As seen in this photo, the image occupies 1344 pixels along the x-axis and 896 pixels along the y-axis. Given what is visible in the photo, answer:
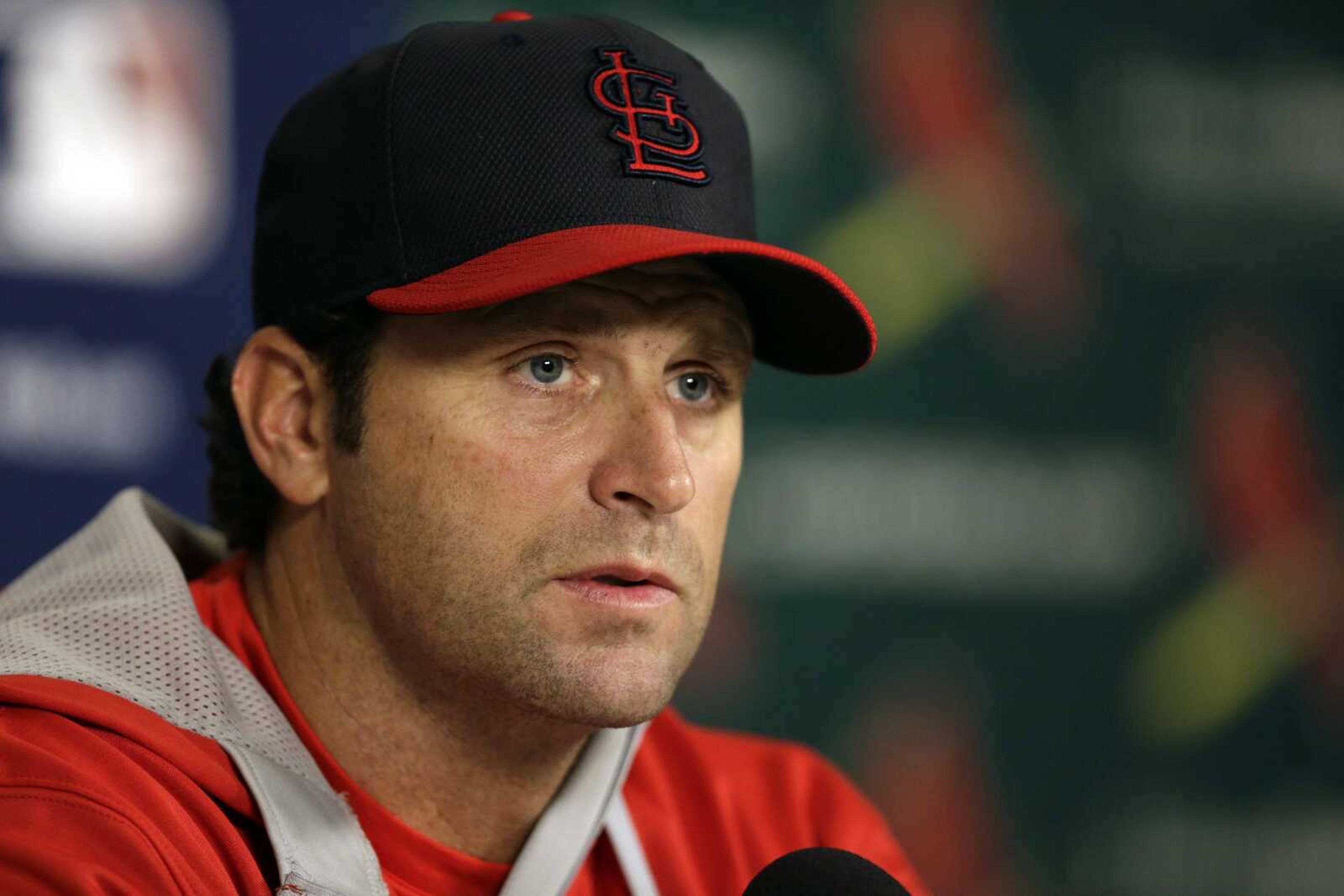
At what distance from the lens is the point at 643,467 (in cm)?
90

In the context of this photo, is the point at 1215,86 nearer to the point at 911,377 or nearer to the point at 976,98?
the point at 976,98

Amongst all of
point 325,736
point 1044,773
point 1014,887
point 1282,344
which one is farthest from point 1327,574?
point 325,736

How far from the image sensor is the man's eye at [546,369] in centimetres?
94

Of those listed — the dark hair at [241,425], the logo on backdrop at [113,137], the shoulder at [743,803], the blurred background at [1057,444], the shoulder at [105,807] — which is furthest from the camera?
the blurred background at [1057,444]

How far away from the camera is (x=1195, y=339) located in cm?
208

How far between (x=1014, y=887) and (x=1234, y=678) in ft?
1.54

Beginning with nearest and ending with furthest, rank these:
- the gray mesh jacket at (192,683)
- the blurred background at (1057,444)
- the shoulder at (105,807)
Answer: the shoulder at (105,807)
the gray mesh jacket at (192,683)
the blurred background at (1057,444)

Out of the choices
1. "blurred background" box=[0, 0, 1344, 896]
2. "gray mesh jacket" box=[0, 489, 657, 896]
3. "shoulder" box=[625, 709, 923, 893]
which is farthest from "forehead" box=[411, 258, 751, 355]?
"blurred background" box=[0, 0, 1344, 896]

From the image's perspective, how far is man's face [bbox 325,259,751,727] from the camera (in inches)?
35.8

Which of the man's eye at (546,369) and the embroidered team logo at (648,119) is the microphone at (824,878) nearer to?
the man's eye at (546,369)

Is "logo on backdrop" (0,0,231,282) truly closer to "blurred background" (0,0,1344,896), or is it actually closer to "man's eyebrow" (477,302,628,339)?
"blurred background" (0,0,1344,896)

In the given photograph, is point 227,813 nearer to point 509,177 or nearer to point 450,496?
point 450,496

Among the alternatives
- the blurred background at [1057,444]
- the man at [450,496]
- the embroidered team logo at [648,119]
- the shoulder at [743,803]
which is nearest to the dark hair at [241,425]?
the man at [450,496]

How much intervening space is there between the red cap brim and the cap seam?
0.05 feet
